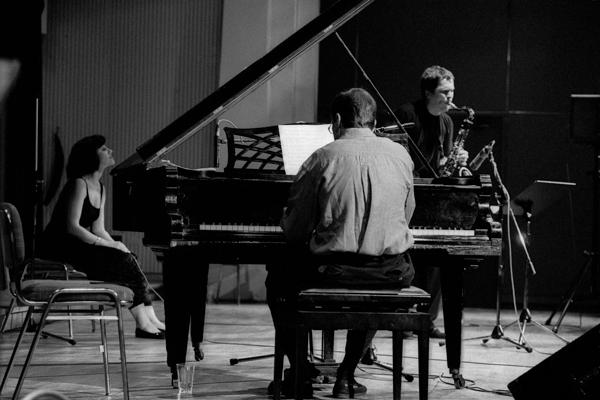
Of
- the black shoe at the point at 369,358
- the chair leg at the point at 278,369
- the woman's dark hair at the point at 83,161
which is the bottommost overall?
the black shoe at the point at 369,358

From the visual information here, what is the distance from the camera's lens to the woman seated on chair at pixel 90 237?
5824 mm

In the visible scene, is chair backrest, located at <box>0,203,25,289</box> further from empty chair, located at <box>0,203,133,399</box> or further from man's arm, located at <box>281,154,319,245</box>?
man's arm, located at <box>281,154,319,245</box>

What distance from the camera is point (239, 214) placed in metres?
4.23

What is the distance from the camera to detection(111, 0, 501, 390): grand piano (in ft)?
13.6

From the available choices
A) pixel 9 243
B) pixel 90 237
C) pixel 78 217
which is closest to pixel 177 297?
pixel 9 243

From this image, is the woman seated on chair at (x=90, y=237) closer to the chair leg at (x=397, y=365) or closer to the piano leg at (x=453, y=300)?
the piano leg at (x=453, y=300)

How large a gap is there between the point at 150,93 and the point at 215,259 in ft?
18.0

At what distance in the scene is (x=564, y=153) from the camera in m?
8.82

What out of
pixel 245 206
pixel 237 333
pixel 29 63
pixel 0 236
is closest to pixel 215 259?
pixel 245 206

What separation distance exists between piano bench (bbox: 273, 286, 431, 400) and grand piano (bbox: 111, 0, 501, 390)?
0.65 metres

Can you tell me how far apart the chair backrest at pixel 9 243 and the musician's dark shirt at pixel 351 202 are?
1208 millimetres

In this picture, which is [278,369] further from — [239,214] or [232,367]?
[232,367]

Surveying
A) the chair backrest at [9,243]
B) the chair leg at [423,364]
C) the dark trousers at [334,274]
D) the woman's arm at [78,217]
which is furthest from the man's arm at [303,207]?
the woman's arm at [78,217]

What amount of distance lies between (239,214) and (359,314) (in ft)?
3.02
